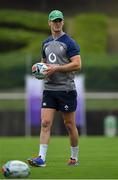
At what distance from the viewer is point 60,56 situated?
11.5 m

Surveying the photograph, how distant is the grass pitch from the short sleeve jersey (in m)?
1.10

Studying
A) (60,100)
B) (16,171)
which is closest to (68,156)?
(60,100)

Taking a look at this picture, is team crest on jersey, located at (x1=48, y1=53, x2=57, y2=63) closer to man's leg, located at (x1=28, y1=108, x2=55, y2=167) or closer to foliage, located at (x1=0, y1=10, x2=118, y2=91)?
man's leg, located at (x1=28, y1=108, x2=55, y2=167)

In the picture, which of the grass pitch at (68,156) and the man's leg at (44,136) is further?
the man's leg at (44,136)

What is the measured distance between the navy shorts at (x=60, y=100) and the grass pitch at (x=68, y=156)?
799 millimetres

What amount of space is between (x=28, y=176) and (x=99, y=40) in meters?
27.6

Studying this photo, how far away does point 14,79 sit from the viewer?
109ft

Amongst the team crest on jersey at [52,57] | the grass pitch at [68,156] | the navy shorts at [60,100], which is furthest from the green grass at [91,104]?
the team crest on jersey at [52,57]

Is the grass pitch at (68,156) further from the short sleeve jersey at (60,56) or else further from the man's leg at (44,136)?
the short sleeve jersey at (60,56)

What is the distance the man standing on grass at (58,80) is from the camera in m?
11.4

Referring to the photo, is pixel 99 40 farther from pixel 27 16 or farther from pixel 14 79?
pixel 14 79

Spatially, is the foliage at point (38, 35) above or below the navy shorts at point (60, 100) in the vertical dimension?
above

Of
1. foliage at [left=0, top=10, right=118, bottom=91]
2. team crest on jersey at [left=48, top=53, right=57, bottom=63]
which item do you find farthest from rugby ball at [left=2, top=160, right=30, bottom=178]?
foliage at [left=0, top=10, right=118, bottom=91]

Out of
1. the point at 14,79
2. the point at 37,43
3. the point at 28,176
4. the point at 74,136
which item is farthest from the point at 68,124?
the point at 37,43
